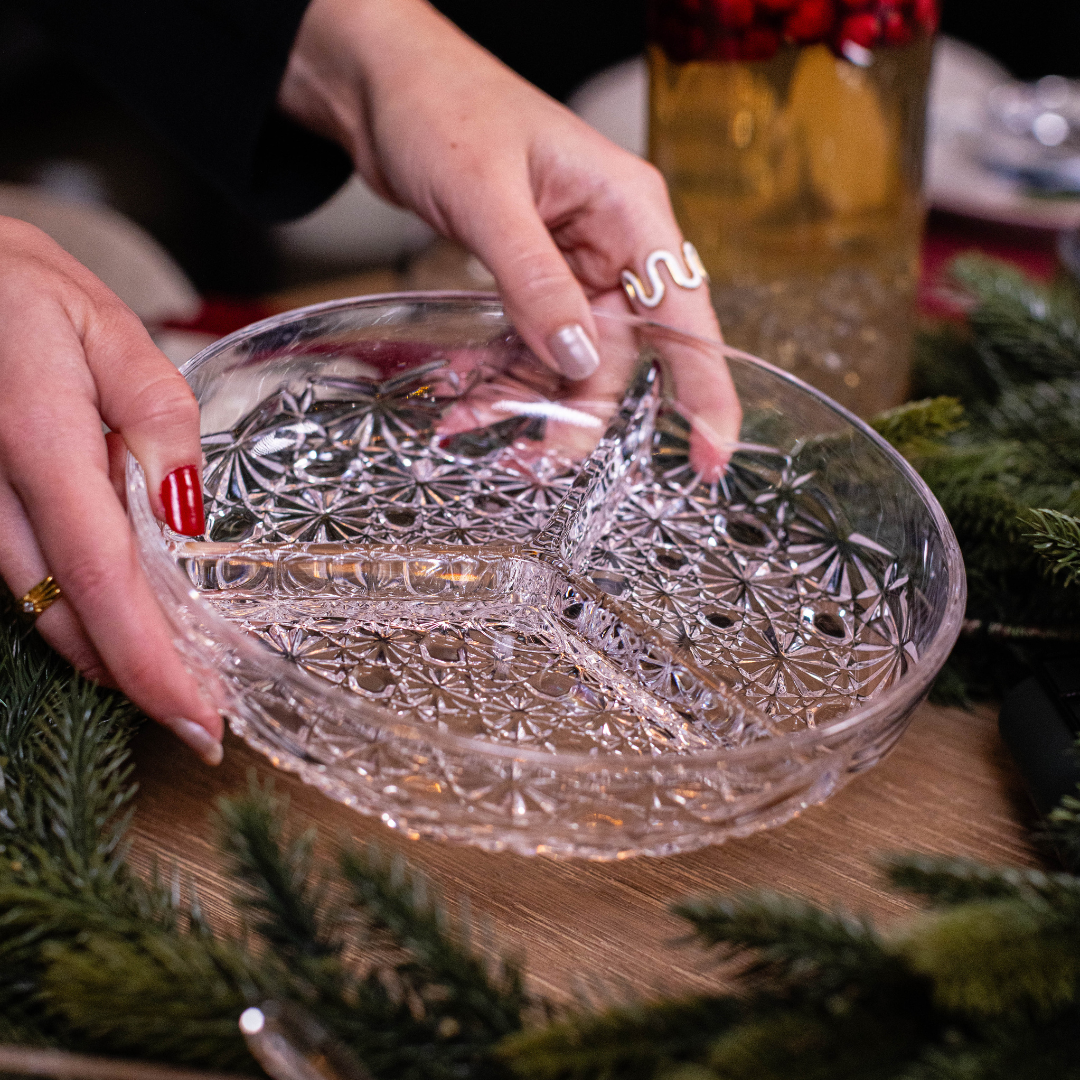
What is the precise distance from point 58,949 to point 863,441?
0.30 meters

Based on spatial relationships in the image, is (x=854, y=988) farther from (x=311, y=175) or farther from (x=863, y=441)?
(x=311, y=175)

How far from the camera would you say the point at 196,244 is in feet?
4.56

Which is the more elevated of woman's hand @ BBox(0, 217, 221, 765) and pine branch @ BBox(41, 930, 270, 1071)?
woman's hand @ BBox(0, 217, 221, 765)

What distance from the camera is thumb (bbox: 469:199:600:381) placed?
1.37ft

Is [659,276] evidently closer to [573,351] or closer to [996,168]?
[573,351]

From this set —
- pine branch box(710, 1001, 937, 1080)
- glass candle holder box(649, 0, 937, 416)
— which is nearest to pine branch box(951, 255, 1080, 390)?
glass candle holder box(649, 0, 937, 416)

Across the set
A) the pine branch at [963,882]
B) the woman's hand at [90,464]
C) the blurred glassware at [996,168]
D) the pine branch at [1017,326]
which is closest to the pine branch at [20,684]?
the woman's hand at [90,464]

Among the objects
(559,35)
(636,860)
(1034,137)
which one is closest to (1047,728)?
(636,860)

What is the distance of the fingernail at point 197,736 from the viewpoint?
296 millimetres

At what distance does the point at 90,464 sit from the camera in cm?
30

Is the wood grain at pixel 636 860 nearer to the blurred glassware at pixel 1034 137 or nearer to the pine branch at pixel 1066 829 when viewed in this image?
the pine branch at pixel 1066 829

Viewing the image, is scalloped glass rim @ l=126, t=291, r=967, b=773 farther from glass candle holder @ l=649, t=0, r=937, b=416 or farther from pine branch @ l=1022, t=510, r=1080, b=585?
glass candle holder @ l=649, t=0, r=937, b=416

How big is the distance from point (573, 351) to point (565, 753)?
18 centimetres

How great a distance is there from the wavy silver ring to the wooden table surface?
220mm
